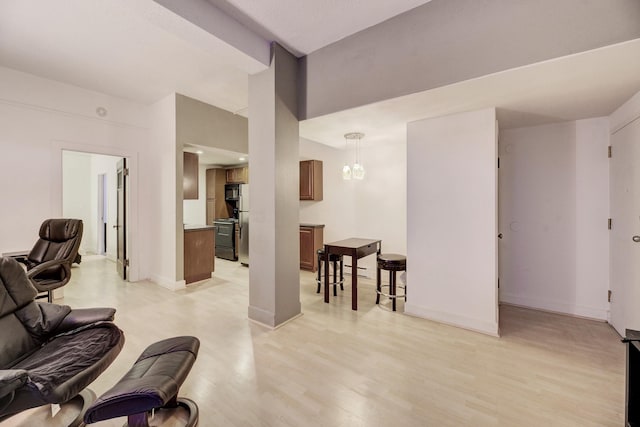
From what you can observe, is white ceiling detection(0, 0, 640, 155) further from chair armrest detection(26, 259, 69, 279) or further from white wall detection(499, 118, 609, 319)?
chair armrest detection(26, 259, 69, 279)

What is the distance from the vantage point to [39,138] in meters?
3.56

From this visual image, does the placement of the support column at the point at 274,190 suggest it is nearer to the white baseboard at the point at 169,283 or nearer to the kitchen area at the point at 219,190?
the kitchen area at the point at 219,190

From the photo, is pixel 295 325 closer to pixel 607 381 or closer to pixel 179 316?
pixel 179 316

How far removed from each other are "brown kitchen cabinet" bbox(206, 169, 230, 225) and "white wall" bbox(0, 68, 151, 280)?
7.91 feet

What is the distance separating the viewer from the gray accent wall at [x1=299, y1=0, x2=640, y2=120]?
1.77 meters

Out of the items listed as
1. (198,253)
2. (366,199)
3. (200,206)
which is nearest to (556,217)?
(366,199)

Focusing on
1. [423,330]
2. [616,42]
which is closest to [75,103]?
[423,330]

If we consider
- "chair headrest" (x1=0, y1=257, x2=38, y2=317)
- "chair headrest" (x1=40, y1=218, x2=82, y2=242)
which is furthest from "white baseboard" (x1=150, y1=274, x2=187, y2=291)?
"chair headrest" (x1=0, y1=257, x2=38, y2=317)

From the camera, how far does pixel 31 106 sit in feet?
11.5

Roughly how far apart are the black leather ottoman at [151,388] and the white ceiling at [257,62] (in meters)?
2.38

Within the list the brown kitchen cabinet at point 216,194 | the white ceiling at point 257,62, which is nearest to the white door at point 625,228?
the white ceiling at point 257,62

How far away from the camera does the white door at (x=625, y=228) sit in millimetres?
2439

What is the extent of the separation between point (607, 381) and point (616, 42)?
2358mm

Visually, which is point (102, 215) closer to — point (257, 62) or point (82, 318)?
point (82, 318)
